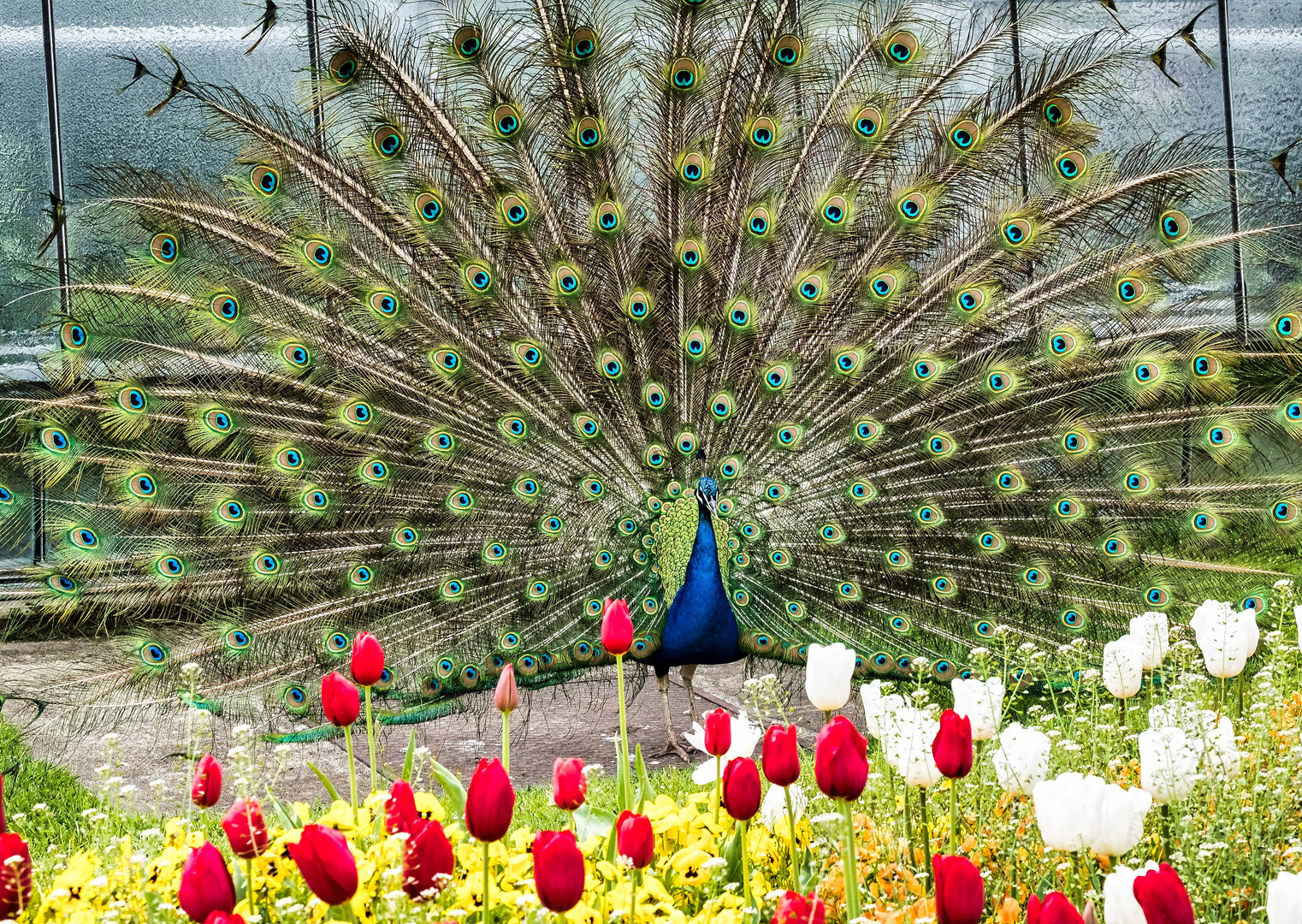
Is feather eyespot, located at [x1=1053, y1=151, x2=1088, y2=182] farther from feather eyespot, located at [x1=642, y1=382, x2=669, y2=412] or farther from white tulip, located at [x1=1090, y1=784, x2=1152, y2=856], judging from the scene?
white tulip, located at [x1=1090, y1=784, x2=1152, y2=856]

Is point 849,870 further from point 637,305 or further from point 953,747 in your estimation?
point 637,305

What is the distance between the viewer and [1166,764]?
1.35m

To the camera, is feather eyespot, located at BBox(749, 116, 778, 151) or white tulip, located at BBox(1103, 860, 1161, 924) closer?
white tulip, located at BBox(1103, 860, 1161, 924)

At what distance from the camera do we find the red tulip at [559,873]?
0.97 metres

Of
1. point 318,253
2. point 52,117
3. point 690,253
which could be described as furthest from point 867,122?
point 52,117

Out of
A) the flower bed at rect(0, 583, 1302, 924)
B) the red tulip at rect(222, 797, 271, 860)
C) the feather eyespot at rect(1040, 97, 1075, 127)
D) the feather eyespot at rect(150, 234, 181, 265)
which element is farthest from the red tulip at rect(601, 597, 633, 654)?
the feather eyespot at rect(1040, 97, 1075, 127)

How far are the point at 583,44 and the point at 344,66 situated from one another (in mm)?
749

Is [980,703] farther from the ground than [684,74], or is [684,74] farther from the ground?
[684,74]

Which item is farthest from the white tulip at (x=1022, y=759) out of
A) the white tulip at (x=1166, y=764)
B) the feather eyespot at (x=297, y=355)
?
the feather eyespot at (x=297, y=355)

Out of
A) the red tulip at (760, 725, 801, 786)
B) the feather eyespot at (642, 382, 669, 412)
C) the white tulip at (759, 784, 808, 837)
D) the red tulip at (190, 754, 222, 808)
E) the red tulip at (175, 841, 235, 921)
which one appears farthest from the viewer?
the feather eyespot at (642, 382, 669, 412)

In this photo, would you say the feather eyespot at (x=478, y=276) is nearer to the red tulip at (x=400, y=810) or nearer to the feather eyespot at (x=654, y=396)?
the feather eyespot at (x=654, y=396)

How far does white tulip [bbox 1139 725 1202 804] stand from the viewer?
1.34 m

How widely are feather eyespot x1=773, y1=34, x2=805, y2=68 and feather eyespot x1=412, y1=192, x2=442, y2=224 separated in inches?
47.1

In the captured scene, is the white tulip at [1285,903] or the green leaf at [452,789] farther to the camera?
the green leaf at [452,789]
